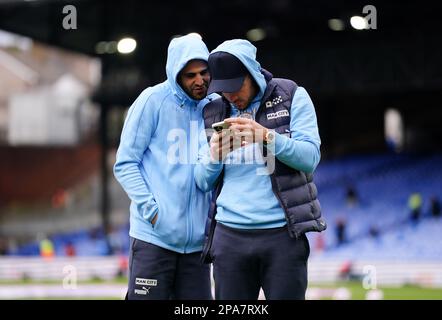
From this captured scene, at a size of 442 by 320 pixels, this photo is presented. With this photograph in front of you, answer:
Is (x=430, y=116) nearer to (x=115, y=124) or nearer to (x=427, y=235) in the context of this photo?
(x=427, y=235)

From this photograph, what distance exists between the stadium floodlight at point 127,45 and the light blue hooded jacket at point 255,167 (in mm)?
17290

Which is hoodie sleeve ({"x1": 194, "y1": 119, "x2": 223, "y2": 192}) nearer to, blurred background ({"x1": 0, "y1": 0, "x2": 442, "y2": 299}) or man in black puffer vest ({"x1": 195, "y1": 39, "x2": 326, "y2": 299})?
man in black puffer vest ({"x1": 195, "y1": 39, "x2": 326, "y2": 299})

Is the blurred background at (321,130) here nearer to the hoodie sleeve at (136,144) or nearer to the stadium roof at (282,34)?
the stadium roof at (282,34)

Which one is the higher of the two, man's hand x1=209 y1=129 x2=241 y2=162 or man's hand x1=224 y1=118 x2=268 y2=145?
man's hand x1=224 y1=118 x2=268 y2=145

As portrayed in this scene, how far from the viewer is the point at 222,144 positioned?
12.1 ft

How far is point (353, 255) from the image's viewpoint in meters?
17.8

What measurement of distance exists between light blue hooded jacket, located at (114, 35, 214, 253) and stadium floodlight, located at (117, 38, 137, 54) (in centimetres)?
1679

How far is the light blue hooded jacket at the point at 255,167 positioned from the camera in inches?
146

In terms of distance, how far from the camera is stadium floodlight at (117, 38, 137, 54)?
68.8 ft

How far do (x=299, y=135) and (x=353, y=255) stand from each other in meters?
14.5
